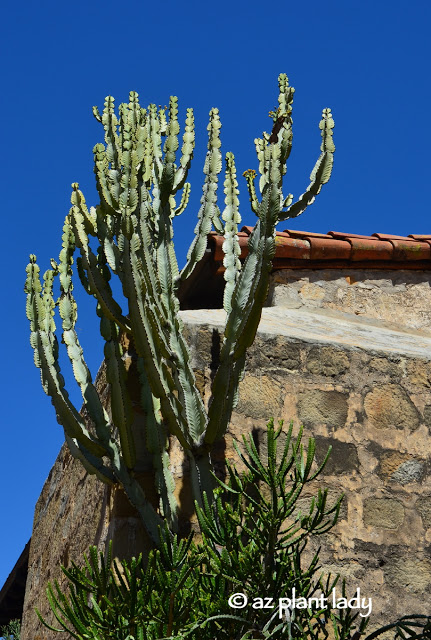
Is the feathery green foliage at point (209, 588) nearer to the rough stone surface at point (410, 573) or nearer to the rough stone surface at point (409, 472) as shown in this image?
the rough stone surface at point (410, 573)

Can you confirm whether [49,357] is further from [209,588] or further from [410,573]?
[410,573]

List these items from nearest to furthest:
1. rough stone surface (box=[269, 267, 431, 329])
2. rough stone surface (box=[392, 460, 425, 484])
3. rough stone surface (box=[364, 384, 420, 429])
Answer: rough stone surface (box=[392, 460, 425, 484]), rough stone surface (box=[364, 384, 420, 429]), rough stone surface (box=[269, 267, 431, 329])

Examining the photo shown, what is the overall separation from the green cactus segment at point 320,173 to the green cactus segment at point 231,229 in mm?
342

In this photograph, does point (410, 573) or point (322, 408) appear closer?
point (410, 573)

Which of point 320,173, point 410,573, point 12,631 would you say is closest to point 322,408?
point 410,573

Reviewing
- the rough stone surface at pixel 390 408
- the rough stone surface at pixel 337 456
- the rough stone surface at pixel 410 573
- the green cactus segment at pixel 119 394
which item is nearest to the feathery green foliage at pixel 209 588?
the green cactus segment at pixel 119 394

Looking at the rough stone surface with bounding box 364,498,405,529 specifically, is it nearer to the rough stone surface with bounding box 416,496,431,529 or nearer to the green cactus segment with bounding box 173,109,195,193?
the rough stone surface with bounding box 416,496,431,529

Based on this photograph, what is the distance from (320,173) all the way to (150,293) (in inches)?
37.4

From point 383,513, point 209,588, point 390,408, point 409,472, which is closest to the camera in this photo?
point 209,588

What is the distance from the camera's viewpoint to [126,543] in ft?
11.1

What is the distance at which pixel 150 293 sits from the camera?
337 centimetres

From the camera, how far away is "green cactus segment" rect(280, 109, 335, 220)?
11.6 ft

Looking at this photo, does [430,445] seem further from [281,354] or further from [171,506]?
[171,506]

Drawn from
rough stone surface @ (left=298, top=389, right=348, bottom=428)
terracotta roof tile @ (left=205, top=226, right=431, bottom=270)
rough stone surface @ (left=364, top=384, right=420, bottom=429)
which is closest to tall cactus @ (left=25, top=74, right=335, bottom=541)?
rough stone surface @ (left=298, top=389, right=348, bottom=428)
